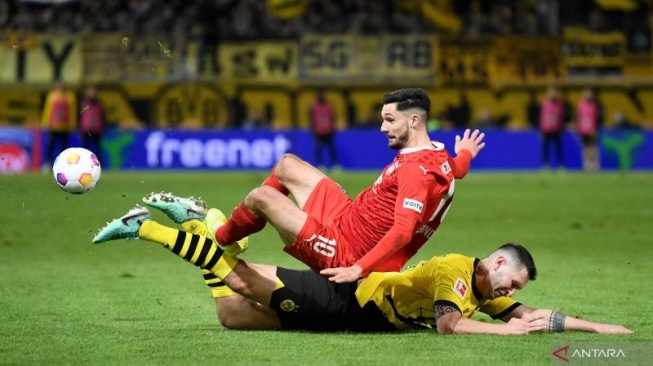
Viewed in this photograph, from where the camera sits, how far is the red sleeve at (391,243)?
24.7 ft

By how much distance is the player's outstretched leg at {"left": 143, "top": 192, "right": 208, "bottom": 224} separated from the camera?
9.08 m

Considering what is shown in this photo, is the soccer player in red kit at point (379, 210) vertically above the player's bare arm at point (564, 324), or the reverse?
the soccer player in red kit at point (379, 210)

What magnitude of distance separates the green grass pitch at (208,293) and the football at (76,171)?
79cm

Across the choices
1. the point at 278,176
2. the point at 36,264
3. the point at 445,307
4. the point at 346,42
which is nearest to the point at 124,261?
the point at 36,264

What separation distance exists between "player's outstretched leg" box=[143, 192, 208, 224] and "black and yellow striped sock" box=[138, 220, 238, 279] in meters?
0.92

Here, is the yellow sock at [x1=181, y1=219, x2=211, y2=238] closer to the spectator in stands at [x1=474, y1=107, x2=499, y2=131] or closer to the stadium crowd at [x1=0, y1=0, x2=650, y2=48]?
the stadium crowd at [x1=0, y1=0, x2=650, y2=48]

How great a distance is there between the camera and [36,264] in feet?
41.6

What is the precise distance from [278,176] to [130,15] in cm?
2517

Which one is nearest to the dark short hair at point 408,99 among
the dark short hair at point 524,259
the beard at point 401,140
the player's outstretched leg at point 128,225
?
the beard at point 401,140

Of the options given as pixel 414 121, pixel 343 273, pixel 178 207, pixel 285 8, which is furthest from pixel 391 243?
pixel 285 8

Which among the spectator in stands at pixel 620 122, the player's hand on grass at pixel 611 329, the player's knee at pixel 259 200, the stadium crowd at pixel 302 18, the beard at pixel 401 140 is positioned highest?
the stadium crowd at pixel 302 18

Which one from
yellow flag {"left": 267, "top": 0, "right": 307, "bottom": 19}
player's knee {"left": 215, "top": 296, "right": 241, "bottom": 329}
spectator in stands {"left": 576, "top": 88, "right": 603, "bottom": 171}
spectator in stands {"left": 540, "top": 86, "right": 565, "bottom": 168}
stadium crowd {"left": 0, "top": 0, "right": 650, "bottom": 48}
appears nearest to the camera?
player's knee {"left": 215, "top": 296, "right": 241, "bottom": 329}

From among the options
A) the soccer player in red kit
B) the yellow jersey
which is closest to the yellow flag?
the soccer player in red kit

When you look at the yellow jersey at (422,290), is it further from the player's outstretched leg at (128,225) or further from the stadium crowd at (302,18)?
the stadium crowd at (302,18)
